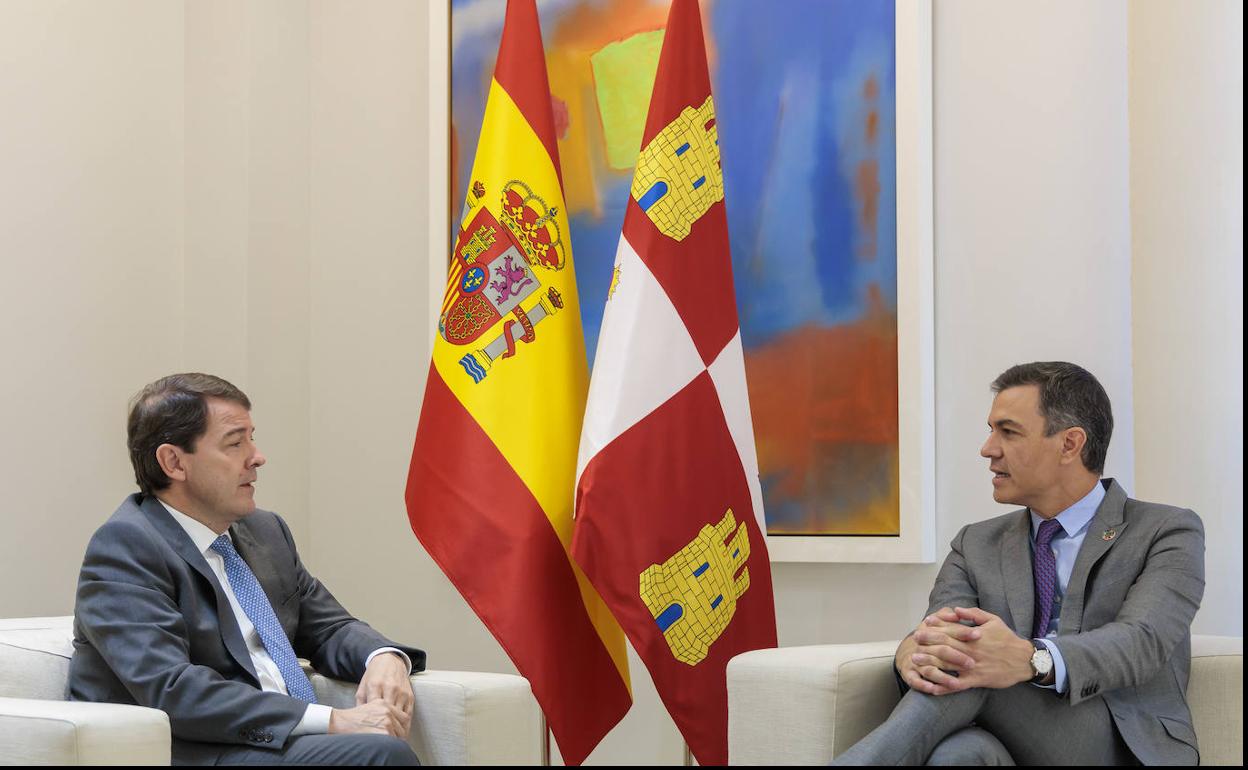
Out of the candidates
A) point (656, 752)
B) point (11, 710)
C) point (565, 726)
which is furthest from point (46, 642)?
point (656, 752)

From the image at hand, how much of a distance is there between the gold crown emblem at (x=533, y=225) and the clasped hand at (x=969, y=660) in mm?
1393

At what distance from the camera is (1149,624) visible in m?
2.78

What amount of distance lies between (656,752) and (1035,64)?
2341 millimetres

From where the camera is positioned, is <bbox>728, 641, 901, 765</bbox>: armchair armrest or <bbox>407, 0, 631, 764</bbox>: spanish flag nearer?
<bbox>728, 641, 901, 765</bbox>: armchair armrest

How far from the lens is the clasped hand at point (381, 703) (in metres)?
2.76

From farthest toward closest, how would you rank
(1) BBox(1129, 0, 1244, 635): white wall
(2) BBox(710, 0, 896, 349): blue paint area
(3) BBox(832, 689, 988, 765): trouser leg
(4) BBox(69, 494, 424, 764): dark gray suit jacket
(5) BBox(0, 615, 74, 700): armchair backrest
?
(2) BBox(710, 0, 896, 349): blue paint area, (1) BBox(1129, 0, 1244, 635): white wall, (5) BBox(0, 615, 74, 700): armchair backrest, (4) BBox(69, 494, 424, 764): dark gray suit jacket, (3) BBox(832, 689, 988, 765): trouser leg

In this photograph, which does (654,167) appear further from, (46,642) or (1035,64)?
(46,642)

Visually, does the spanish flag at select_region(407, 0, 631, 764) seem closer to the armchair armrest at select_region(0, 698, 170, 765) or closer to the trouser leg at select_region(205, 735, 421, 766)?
the trouser leg at select_region(205, 735, 421, 766)

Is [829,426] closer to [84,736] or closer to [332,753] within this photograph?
[332,753]

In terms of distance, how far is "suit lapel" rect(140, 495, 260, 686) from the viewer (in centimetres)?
288

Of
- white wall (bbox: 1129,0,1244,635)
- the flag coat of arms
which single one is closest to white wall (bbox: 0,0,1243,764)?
white wall (bbox: 1129,0,1244,635)

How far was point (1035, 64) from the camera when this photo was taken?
3824 mm

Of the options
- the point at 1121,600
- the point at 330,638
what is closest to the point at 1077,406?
the point at 1121,600

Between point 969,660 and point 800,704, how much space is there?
0.35 meters
